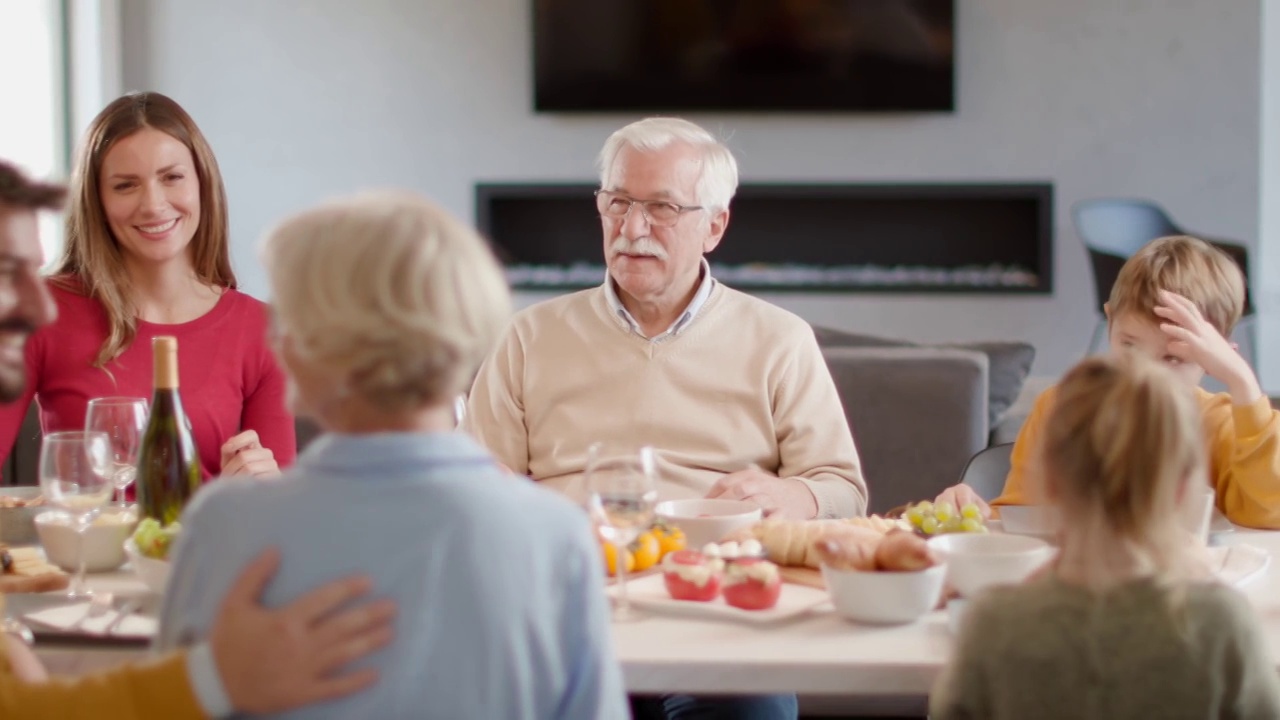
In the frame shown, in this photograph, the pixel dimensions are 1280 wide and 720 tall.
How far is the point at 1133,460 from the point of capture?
1229 mm

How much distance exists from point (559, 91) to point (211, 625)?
6.05m

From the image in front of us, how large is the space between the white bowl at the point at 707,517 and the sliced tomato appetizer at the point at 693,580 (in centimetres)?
22

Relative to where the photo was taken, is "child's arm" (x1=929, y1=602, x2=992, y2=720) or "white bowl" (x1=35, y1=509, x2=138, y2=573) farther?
"white bowl" (x1=35, y1=509, x2=138, y2=573)

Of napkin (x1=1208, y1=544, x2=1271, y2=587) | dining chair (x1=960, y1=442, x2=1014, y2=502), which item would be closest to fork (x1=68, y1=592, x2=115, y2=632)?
napkin (x1=1208, y1=544, x2=1271, y2=587)

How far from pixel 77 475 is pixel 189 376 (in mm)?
795

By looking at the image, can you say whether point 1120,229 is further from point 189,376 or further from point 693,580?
point 693,580

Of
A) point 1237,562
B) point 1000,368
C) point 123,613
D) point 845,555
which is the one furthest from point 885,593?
point 1000,368

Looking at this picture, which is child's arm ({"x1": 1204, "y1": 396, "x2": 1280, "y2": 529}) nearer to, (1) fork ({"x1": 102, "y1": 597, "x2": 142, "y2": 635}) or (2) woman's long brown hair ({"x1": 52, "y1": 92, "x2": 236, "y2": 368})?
(1) fork ({"x1": 102, "y1": 597, "x2": 142, "y2": 635})

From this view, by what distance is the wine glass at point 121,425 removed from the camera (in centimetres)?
188

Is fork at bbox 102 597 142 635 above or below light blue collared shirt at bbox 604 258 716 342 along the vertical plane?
below

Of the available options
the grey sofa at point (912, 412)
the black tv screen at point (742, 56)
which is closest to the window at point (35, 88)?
the black tv screen at point (742, 56)

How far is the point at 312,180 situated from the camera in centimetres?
713

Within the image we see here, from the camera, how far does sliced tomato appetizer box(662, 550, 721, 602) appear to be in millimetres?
1571

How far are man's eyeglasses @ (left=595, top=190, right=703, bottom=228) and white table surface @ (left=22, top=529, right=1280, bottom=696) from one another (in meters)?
1.06
